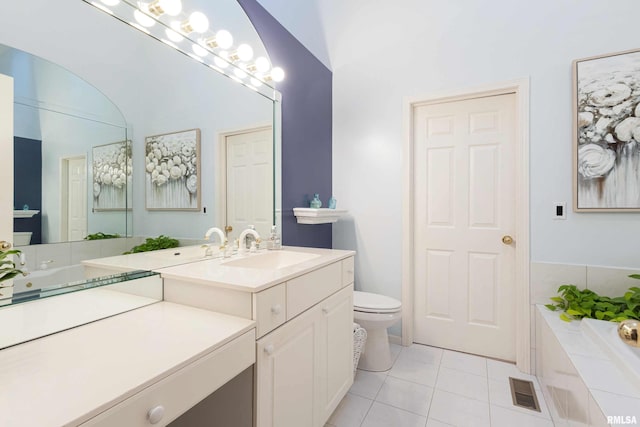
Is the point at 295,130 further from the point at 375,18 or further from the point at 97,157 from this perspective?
the point at 97,157

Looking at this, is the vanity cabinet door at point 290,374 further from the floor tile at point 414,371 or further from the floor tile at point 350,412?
the floor tile at point 414,371

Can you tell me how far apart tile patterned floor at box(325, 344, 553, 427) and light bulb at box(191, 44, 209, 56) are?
200cm

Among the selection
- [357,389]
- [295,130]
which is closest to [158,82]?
[295,130]

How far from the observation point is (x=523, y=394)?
5.89 ft

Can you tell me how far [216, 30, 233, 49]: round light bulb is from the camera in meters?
1.56

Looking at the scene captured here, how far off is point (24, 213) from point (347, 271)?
135 cm

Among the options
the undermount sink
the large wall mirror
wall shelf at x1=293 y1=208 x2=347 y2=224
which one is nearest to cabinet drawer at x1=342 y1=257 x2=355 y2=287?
the undermount sink

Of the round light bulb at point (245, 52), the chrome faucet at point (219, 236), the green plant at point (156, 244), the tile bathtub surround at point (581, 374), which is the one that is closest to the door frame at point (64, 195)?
the green plant at point (156, 244)

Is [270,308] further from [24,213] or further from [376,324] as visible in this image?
[376,324]

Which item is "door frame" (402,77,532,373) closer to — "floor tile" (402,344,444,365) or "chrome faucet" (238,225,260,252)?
"floor tile" (402,344,444,365)

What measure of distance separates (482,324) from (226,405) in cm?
197

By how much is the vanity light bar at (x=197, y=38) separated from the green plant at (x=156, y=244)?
2.83ft

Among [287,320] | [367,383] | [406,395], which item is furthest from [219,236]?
[406,395]

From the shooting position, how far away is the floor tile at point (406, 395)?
1678mm
